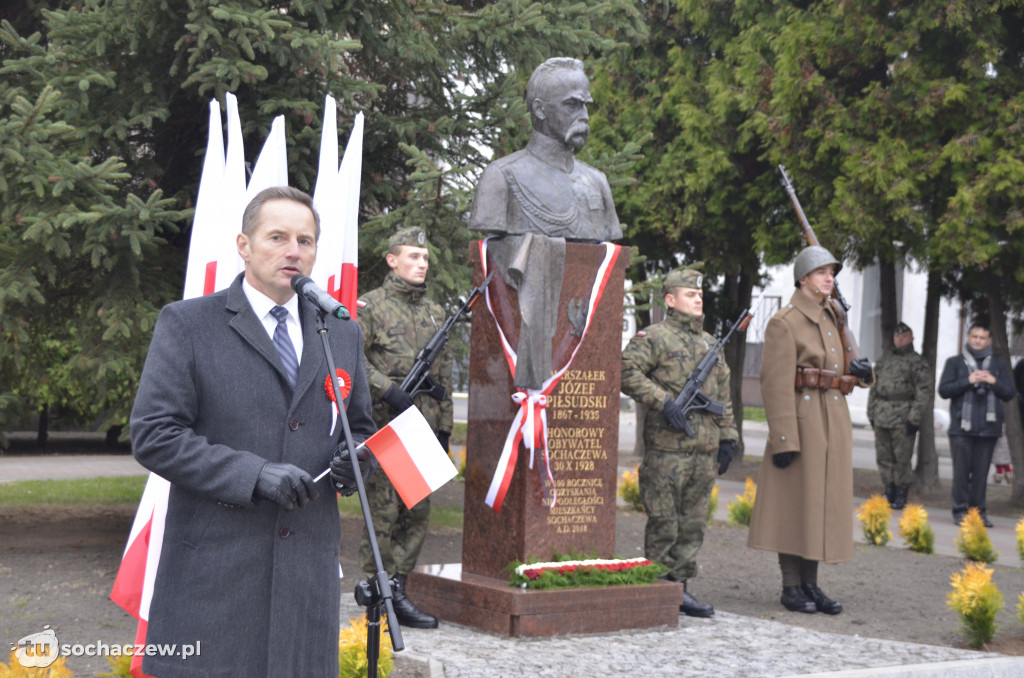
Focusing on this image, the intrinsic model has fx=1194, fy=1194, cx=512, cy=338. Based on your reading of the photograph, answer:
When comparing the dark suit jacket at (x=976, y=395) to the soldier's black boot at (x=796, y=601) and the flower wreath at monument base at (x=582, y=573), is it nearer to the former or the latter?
the soldier's black boot at (x=796, y=601)

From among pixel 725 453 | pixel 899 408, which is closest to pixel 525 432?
pixel 725 453

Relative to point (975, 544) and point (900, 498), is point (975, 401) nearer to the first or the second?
point (900, 498)

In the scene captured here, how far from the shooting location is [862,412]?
35.4 m

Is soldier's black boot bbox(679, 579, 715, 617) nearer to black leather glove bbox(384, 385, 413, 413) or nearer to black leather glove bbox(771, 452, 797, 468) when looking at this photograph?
black leather glove bbox(771, 452, 797, 468)

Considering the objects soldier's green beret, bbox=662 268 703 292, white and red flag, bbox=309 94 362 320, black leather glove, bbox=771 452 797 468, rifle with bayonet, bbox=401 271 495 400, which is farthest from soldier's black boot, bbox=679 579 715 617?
white and red flag, bbox=309 94 362 320

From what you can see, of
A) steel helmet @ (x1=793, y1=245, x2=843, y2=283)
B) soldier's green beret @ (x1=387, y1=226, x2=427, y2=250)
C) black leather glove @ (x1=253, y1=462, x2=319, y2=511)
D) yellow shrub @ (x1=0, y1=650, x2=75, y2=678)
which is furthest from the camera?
steel helmet @ (x1=793, y1=245, x2=843, y2=283)

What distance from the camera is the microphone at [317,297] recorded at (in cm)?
331

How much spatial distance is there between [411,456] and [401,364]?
3842 mm

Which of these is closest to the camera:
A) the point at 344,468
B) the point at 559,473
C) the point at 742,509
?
the point at 344,468

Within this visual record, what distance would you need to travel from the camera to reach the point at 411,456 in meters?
3.55

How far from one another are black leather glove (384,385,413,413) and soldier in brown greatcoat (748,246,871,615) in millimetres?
2798

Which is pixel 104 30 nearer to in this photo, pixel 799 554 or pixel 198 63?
pixel 198 63

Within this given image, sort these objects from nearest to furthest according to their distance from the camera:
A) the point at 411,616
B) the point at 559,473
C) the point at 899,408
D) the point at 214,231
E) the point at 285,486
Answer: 1. the point at 285,486
2. the point at 214,231
3. the point at 411,616
4. the point at 559,473
5. the point at 899,408

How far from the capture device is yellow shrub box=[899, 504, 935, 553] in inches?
461
